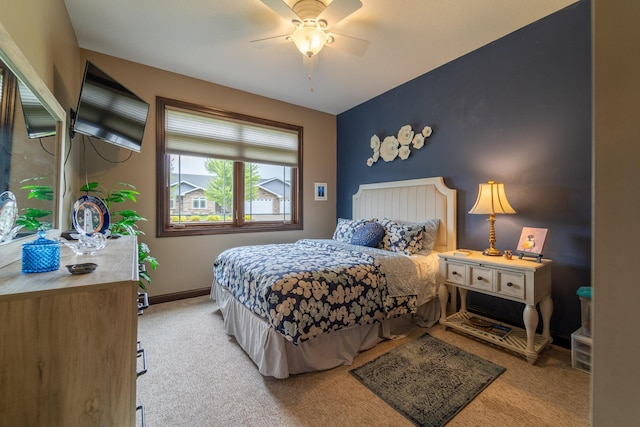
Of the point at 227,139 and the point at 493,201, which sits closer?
the point at 493,201

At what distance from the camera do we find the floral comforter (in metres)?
1.76

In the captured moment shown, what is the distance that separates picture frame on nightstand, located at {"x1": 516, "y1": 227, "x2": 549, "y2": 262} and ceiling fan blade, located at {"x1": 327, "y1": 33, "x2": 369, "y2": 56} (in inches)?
84.5

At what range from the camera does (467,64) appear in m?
2.83

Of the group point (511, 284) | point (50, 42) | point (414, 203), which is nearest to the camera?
point (50, 42)

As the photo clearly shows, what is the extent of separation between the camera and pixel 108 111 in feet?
7.22

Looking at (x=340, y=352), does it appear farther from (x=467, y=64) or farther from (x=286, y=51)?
(x=467, y=64)

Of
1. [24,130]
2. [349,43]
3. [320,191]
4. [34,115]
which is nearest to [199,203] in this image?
[320,191]

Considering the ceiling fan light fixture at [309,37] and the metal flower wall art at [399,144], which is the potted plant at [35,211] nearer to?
the ceiling fan light fixture at [309,37]

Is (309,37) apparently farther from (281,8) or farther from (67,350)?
(67,350)

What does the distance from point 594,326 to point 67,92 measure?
347 cm

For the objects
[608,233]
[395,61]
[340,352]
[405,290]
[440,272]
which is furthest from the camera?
[395,61]

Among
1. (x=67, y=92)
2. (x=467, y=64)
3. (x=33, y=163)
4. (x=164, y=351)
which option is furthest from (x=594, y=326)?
(x=67, y=92)

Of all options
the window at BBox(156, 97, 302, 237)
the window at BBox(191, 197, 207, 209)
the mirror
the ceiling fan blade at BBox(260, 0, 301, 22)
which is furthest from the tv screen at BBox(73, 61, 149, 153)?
the ceiling fan blade at BBox(260, 0, 301, 22)

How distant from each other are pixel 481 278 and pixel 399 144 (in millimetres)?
2003
